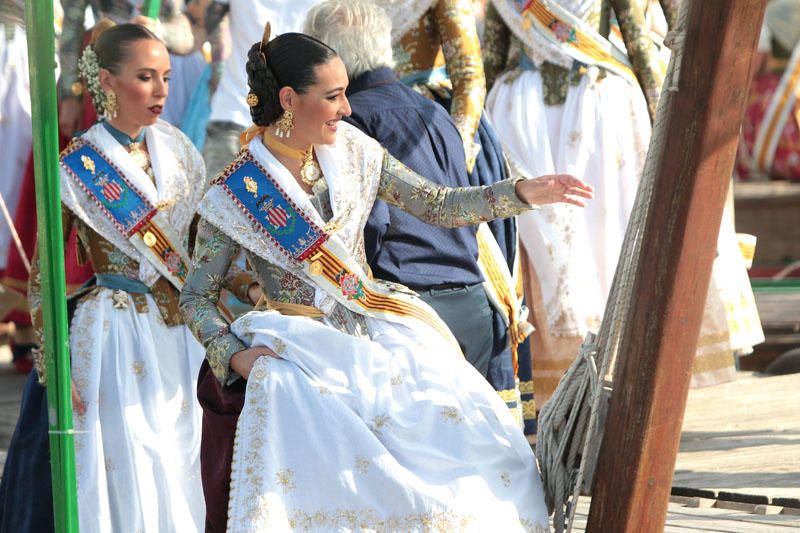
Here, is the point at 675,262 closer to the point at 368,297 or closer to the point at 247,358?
the point at 368,297

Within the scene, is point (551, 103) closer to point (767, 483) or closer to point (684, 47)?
point (767, 483)

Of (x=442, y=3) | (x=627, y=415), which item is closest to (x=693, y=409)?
(x=442, y=3)

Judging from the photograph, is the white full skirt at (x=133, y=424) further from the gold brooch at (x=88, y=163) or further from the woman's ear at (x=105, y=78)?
the woman's ear at (x=105, y=78)

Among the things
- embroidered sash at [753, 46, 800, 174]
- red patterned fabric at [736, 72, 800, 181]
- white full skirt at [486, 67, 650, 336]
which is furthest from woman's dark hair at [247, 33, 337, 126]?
embroidered sash at [753, 46, 800, 174]

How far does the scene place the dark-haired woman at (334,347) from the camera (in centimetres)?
334

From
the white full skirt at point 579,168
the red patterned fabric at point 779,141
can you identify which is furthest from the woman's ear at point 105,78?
the red patterned fabric at point 779,141

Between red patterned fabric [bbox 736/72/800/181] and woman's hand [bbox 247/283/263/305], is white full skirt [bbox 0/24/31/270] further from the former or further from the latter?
red patterned fabric [bbox 736/72/800/181]

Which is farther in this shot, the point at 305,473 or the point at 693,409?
the point at 693,409

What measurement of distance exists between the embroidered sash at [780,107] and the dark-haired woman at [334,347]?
937 centimetres

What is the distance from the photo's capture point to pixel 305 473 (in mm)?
3363

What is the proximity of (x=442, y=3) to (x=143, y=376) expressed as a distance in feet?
4.95

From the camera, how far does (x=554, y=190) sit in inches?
138

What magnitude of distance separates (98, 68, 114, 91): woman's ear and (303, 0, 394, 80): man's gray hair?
0.55 m

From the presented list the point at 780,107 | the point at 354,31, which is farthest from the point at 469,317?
the point at 780,107
